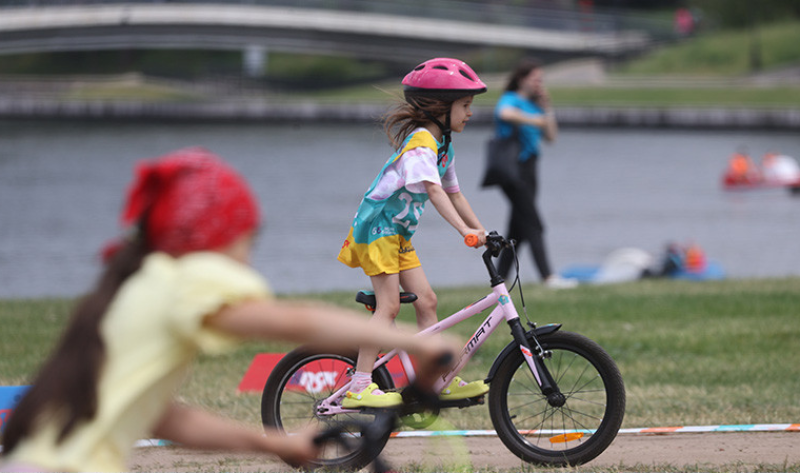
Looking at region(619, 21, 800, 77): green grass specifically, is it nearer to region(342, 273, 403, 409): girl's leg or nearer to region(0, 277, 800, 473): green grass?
region(0, 277, 800, 473): green grass

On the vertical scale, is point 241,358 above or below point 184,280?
below

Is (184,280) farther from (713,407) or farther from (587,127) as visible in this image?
(587,127)

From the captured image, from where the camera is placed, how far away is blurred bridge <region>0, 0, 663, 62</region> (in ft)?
179

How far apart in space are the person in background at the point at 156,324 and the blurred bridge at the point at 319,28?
5465 cm

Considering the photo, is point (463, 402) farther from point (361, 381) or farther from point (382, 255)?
point (382, 255)

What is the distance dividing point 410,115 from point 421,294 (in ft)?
2.83

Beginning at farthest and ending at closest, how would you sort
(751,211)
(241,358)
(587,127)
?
(587,127)
(751,211)
(241,358)

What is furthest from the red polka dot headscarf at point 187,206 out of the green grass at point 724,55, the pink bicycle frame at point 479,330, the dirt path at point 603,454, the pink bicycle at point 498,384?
the green grass at point 724,55

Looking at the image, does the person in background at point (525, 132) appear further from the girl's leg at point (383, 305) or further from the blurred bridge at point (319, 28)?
the blurred bridge at point (319, 28)

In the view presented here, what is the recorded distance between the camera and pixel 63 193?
28734 mm

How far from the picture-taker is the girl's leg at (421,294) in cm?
492

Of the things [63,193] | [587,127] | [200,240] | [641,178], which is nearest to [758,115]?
[587,127]

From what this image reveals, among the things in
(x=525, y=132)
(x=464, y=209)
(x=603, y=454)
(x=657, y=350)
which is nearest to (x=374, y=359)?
(x=464, y=209)

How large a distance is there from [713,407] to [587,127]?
41.2m
